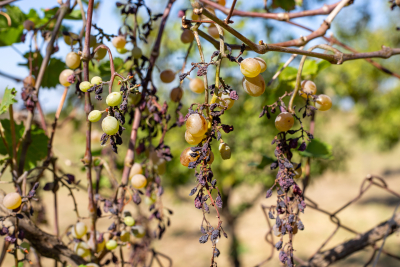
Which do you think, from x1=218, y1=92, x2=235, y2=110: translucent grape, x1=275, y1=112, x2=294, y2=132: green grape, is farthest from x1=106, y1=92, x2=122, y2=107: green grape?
x1=275, y1=112, x2=294, y2=132: green grape

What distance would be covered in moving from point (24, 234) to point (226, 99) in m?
0.45

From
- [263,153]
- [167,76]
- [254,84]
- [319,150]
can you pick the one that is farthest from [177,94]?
[263,153]

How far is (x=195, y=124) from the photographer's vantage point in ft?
1.27

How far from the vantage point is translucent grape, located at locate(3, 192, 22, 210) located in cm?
54

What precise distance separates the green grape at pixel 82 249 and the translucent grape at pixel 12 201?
0.17 m

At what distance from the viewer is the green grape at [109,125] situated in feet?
1.30

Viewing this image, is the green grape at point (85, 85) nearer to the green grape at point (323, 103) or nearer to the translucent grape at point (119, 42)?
the translucent grape at point (119, 42)

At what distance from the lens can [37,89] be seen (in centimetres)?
68

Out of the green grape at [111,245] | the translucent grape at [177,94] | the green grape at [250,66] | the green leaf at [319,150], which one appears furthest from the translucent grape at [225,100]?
the green leaf at [319,150]

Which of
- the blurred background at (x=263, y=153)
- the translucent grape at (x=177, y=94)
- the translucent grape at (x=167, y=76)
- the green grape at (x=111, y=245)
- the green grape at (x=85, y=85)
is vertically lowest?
the green grape at (x=111, y=245)

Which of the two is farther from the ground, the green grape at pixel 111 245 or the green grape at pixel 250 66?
the green grape at pixel 250 66

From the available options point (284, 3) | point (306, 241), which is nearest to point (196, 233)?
point (306, 241)

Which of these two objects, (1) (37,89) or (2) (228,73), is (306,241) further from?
(1) (37,89)

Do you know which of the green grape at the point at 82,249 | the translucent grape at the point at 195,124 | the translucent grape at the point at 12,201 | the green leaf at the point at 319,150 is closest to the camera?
the translucent grape at the point at 195,124
